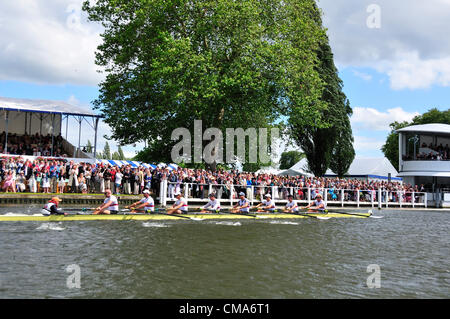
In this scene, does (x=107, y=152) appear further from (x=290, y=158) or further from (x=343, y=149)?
(x=343, y=149)

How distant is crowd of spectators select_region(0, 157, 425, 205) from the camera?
28.7m

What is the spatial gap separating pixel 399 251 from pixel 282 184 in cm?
1760

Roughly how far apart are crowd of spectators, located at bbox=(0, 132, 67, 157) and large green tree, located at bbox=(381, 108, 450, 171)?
178ft

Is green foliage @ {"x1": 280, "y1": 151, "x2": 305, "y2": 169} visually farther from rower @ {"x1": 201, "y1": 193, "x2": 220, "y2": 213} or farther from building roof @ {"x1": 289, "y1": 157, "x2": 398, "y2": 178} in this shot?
rower @ {"x1": 201, "y1": 193, "x2": 220, "y2": 213}

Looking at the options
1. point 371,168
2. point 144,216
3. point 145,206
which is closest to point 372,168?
point 371,168

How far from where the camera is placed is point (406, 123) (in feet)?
289

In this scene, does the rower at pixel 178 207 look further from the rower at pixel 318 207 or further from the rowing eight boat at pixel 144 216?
the rower at pixel 318 207

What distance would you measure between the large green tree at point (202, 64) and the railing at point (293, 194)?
6.29 meters

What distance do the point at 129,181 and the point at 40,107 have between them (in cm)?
1247

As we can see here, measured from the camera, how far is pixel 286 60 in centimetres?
3522

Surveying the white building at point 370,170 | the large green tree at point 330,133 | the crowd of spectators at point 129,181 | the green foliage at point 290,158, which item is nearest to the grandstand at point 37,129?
the crowd of spectators at point 129,181

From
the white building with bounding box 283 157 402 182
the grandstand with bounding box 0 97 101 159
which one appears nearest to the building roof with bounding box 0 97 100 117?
the grandstand with bounding box 0 97 101 159

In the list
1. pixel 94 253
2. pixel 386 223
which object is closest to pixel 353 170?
pixel 386 223

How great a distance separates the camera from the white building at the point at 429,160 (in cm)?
4591
